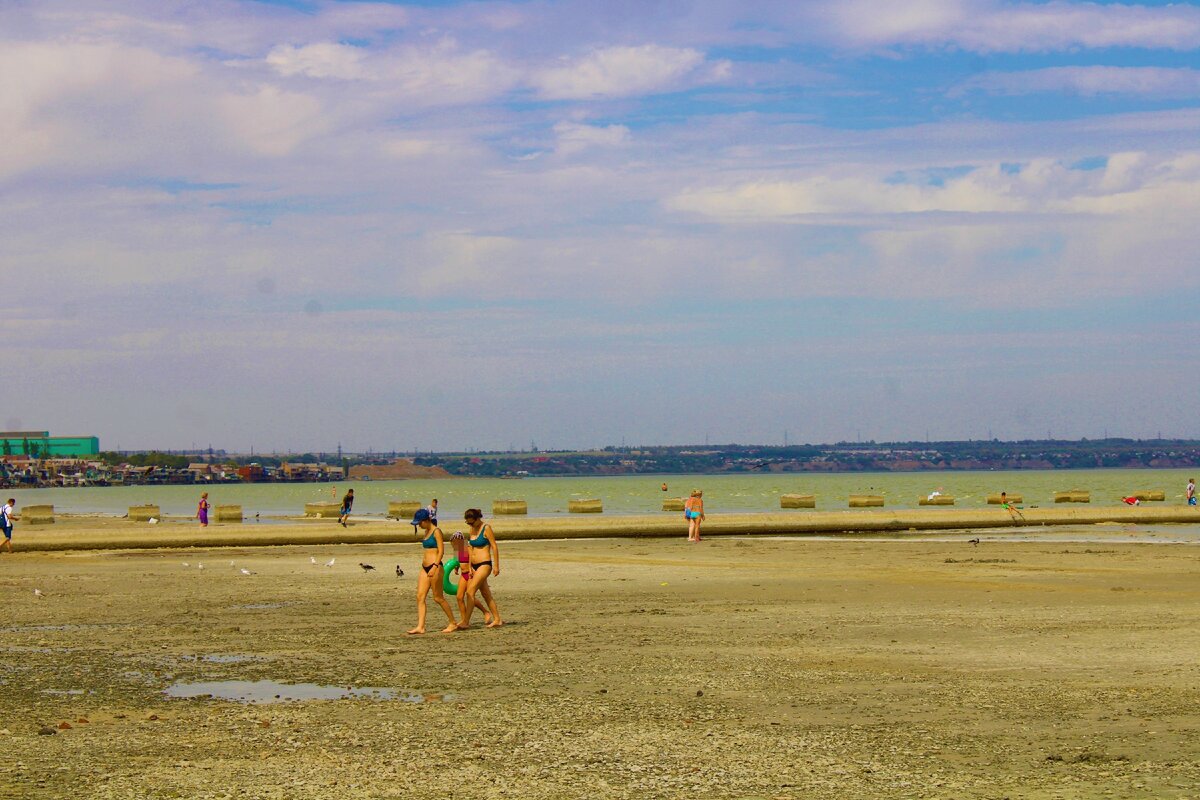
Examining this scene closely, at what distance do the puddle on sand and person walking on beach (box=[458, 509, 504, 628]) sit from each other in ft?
13.8

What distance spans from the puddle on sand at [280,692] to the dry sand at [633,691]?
199 millimetres

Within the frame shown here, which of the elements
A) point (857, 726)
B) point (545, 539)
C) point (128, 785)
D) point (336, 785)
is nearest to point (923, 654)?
point (857, 726)

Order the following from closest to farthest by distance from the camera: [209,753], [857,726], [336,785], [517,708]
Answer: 1. [336,785]
2. [209,753]
3. [857,726]
4. [517,708]

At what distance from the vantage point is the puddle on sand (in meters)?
12.2

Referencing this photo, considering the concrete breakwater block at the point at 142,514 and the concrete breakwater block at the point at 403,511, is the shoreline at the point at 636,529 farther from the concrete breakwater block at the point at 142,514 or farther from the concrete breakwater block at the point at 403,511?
the concrete breakwater block at the point at 142,514

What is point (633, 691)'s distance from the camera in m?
12.4

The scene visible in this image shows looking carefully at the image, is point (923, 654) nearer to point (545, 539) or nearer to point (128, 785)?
point (128, 785)

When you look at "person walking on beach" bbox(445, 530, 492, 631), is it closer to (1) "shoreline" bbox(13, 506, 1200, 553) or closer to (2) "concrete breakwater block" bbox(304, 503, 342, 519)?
(1) "shoreline" bbox(13, 506, 1200, 553)

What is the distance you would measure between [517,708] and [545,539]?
3058cm

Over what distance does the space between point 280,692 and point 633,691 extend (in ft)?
10.6

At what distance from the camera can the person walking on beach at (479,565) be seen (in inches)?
677

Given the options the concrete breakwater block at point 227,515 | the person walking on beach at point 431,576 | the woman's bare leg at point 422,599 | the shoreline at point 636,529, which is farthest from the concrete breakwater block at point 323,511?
the woman's bare leg at point 422,599

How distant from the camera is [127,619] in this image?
63.0 feet

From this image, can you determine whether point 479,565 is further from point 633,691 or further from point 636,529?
point 636,529
